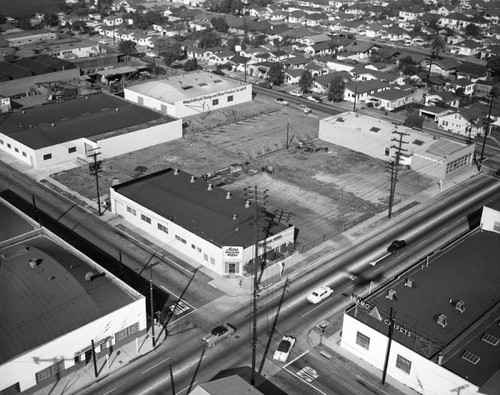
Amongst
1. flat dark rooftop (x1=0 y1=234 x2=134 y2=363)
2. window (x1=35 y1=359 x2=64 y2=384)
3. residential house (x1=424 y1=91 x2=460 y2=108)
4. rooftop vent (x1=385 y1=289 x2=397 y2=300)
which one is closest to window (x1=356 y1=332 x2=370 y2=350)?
rooftop vent (x1=385 y1=289 x2=397 y2=300)

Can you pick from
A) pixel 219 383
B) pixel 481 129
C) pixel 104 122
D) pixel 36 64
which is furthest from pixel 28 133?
pixel 481 129

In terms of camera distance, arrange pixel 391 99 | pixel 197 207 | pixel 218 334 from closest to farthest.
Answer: pixel 218 334 → pixel 197 207 → pixel 391 99

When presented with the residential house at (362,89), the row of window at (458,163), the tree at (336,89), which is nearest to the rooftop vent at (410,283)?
the row of window at (458,163)

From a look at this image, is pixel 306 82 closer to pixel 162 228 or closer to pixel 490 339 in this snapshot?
pixel 162 228

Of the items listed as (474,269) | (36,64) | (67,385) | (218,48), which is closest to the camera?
(67,385)

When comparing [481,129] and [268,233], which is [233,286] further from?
[481,129]

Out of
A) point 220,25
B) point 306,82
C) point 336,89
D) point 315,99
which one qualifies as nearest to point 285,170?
point 336,89

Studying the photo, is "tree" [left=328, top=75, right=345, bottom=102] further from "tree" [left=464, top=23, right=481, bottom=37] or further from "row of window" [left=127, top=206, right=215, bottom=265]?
"tree" [left=464, top=23, right=481, bottom=37]

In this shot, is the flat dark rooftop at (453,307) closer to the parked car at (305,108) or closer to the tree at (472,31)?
the parked car at (305,108)
